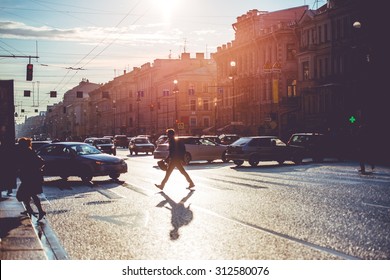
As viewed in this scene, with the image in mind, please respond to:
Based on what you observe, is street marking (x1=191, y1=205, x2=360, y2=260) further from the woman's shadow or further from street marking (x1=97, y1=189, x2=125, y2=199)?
street marking (x1=97, y1=189, x2=125, y2=199)

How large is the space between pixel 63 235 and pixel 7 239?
925 millimetres

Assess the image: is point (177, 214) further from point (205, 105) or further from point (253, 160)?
point (205, 105)

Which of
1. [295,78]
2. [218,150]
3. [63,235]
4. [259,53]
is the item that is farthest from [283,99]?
[63,235]

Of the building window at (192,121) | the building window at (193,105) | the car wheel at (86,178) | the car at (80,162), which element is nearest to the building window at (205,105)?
the building window at (193,105)

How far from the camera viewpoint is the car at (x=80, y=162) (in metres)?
22.8

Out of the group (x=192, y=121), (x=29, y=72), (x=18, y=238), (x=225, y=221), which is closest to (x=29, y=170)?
(x=18, y=238)

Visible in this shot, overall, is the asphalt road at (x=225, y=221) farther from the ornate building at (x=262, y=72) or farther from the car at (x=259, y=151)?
the ornate building at (x=262, y=72)

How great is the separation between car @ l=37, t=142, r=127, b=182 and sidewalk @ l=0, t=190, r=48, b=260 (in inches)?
306

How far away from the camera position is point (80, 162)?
22953 mm

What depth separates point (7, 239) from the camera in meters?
9.96

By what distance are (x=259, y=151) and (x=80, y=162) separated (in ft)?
40.8

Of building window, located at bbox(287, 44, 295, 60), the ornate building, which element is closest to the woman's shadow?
the ornate building

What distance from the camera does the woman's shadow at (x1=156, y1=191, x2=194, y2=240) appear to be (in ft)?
34.7
